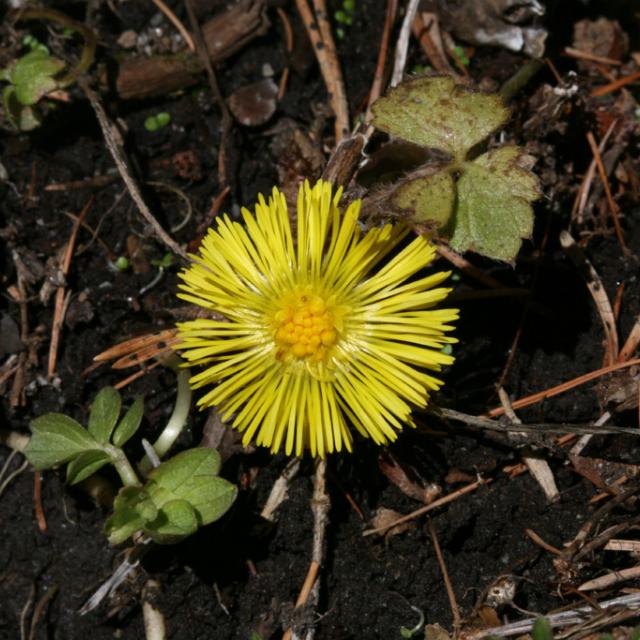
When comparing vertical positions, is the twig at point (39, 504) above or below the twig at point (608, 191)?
below

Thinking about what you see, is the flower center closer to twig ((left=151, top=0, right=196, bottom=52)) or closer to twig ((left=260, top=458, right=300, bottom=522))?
twig ((left=260, top=458, right=300, bottom=522))

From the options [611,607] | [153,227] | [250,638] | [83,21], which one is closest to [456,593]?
[611,607]

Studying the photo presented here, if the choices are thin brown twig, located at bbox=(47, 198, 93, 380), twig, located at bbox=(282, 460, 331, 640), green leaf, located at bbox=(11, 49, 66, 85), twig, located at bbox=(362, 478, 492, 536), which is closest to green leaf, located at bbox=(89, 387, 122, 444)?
thin brown twig, located at bbox=(47, 198, 93, 380)

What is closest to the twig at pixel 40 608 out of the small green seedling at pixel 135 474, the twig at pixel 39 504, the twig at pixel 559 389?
the twig at pixel 39 504

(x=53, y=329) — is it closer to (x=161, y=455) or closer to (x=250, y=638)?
(x=161, y=455)

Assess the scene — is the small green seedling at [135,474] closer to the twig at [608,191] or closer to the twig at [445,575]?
the twig at [445,575]

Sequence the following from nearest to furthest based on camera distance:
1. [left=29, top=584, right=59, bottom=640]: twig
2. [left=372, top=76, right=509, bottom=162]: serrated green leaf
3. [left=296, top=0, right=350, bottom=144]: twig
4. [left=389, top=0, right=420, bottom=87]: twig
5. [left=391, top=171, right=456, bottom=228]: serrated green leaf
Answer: [left=391, top=171, right=456, bottom=228]: serrated green leaf < [left=372, top=76, right=509, bottom=162]: serrated green leaf < [left=29, top=584, right=59, bottom=640]: twig < [left=389, top=0, right=420, bottom=87]: twig < [left=296, top=0, right=350, bottom=144]: twig

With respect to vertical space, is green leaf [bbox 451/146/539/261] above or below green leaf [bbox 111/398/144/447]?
above
